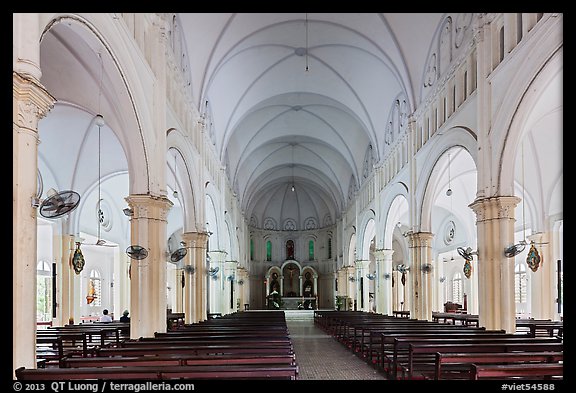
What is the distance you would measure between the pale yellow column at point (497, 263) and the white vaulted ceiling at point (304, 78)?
7464 millimetres

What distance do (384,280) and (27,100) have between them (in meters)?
23.3

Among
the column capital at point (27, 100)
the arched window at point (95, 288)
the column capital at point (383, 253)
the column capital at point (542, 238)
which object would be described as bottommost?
the arched window at point (95, 288)

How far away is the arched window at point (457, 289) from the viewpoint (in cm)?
3697

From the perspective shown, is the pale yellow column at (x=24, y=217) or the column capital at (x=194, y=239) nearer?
the pale yellow column at (x=24, y=217)

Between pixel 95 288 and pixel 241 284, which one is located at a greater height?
pixel 95 288

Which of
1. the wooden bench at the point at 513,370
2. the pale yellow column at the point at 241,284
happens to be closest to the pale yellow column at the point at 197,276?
the wooden bench at the point at 513,370

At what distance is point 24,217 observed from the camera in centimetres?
630

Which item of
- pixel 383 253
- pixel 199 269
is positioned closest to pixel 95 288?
pixel 199 269

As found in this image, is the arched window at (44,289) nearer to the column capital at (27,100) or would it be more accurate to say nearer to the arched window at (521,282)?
the column capital at (27,100)

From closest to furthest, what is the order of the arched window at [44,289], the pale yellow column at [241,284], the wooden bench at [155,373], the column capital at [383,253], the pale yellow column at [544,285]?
the wooden bench at [155,373], the pale yellow column at [544,285], the arched window at [44,289], the column capital at [383,253], the pale yellow column at [241,284]

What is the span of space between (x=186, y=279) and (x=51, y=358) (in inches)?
325

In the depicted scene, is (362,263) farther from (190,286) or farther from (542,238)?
(190,286)

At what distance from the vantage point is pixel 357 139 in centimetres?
3238
